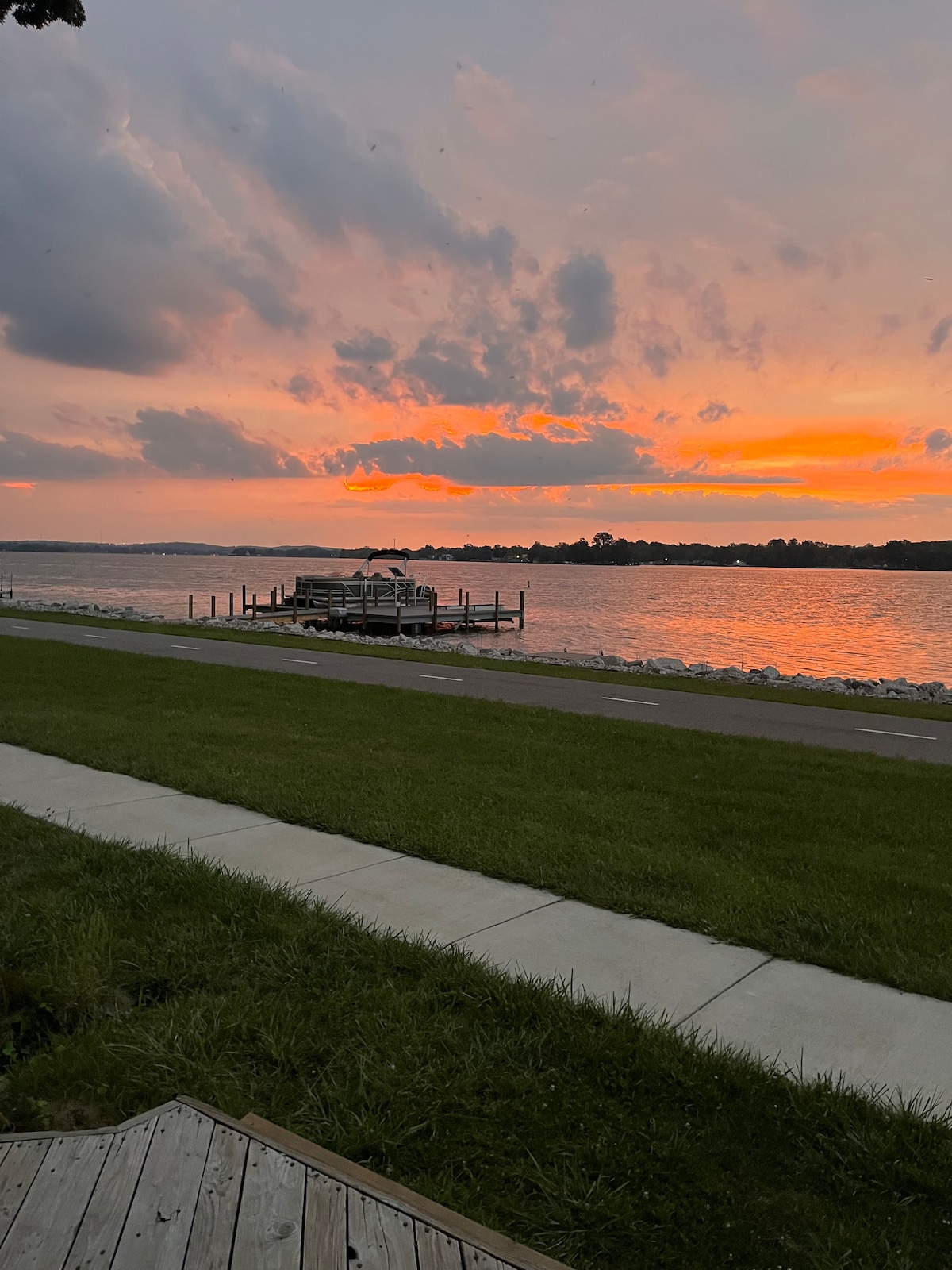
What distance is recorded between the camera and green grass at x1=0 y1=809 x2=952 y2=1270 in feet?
8.56

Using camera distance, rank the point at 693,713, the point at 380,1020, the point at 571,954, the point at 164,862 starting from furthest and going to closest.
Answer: the point at 693,713, the point at 164,862, the point at 571,954, the point at 380,1020

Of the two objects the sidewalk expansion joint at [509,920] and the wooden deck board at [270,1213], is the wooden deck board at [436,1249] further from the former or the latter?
the sidewalk expansion joint at [509,920]

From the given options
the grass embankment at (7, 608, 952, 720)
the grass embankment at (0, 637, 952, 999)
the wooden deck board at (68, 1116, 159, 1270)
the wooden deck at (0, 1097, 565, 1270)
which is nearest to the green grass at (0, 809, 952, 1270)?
the wooden deck at (0, 1097, 565, 1270)

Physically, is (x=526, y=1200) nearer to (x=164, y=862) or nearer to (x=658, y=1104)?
(x=658, y=1104)

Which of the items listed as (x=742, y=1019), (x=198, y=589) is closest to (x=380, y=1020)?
(x=742, y=1019)

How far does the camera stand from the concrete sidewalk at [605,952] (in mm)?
3604

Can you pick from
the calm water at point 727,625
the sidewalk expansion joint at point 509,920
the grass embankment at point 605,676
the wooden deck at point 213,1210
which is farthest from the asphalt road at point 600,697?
the calm water at point 727,625

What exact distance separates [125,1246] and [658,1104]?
1.83 metres

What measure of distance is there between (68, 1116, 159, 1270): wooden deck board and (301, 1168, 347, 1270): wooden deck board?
18.0 inches

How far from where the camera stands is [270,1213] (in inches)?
88.1

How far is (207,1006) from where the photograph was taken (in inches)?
146

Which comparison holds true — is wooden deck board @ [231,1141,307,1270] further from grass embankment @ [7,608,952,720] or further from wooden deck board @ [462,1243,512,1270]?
Result: grass embankment @ [7,608,952,720]

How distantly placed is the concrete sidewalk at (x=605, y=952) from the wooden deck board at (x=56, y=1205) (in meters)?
2.13

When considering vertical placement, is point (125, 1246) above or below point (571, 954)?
above
